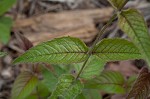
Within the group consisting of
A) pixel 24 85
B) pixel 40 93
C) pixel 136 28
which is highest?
pixel 136 28

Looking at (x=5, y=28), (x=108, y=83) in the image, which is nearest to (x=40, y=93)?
(x=108, y=83)

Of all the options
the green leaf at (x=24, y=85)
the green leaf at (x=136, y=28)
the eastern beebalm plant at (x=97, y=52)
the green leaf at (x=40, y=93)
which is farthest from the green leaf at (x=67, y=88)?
the green leaf at (x=40, y=93)

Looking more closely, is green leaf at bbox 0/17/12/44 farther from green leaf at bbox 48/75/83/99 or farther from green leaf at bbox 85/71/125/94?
green leaf at bbox 48/75/83/99

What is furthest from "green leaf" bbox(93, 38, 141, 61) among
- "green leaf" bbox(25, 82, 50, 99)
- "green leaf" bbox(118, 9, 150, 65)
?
"green leaf" bbox(25, 82, 50, 99)

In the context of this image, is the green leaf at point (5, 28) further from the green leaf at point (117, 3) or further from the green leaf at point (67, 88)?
the green leaf at point (117, 3)

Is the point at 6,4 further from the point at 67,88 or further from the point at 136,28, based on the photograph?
the point at 136,28

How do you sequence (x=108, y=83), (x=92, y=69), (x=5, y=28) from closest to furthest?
(x=92, y=69) → (x=108, y=83) → (x=5, y=28)
